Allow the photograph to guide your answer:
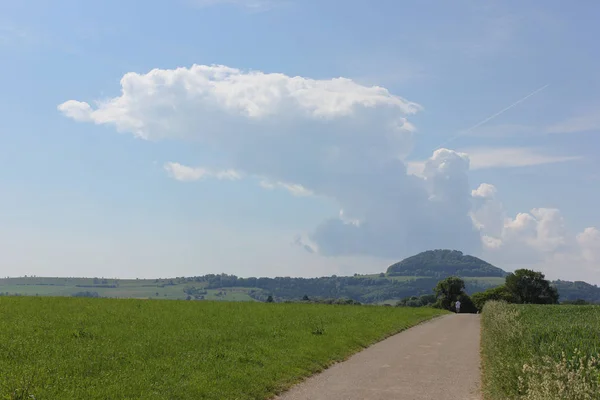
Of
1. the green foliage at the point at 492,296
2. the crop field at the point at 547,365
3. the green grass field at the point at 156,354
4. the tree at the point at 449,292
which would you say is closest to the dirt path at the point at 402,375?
the green grass field at the point at 156,354

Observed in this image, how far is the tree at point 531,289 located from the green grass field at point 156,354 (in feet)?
278

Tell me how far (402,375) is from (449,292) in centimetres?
9525

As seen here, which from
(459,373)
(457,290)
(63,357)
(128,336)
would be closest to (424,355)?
(459,373)

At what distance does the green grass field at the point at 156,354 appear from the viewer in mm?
16250

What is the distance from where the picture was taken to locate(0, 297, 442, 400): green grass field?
53.3 feet

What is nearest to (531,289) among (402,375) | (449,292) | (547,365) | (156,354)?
(449,292)

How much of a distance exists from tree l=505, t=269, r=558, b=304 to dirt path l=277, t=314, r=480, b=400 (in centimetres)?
8601

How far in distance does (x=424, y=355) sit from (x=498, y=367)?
39.3 feet

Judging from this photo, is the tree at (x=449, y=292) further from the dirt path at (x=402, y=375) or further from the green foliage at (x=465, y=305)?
the dirt path at (x=402, y=375)

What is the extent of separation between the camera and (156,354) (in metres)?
22.0

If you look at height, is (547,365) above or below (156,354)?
above

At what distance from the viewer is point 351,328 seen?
120 feet

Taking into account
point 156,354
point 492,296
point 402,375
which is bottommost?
point 402,375

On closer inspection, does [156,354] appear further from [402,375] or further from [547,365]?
[547,365]
